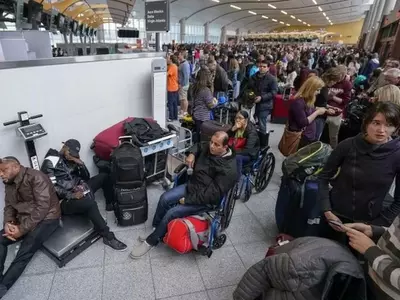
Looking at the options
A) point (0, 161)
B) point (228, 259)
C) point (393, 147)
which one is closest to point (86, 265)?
point (0, 161)

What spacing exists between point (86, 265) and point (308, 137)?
2840 mm

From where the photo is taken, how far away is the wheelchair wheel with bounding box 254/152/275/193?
338 centimetres

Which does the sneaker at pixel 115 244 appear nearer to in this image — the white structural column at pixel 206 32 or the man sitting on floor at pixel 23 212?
the man sitting on floor at pixel 23 212

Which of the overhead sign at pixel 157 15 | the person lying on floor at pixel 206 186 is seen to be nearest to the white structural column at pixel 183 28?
Result: the overhead sign at pixel 157 15

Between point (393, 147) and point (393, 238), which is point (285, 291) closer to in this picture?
point (393, 238)

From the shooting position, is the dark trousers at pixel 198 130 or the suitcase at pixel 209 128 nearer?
the suitcase at pixel 209 128

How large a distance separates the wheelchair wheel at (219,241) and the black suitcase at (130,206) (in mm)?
844

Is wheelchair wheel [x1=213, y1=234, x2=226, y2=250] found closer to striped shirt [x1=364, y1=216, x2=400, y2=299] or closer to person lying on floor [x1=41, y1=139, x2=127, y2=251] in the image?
person lying on floor [x1=41, y1=139, x2=127, y2=251]

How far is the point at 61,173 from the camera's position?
98.7 inches

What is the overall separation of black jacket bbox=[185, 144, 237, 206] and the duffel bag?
0.19m

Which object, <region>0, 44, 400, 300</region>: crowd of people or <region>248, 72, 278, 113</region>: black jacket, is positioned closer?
<region>0, 44, 400, 300</region>: crowd of people

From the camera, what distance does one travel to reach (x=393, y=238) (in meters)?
1.06

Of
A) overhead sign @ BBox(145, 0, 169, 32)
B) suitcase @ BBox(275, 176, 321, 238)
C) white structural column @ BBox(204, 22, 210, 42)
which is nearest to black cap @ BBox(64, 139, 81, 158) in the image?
suitcase @ BBox(275, 176, 321, 238)

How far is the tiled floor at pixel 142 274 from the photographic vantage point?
2004 millimetres
